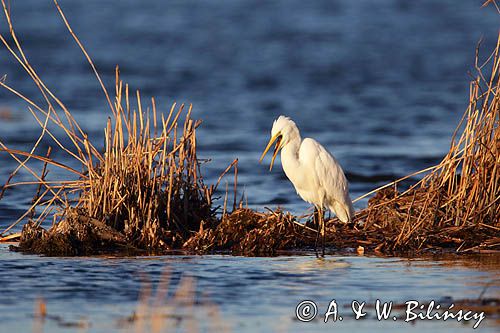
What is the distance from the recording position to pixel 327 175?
30.5 ft

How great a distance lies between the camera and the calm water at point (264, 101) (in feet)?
22.2

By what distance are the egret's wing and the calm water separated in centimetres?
121

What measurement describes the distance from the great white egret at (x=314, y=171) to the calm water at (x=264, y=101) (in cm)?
123

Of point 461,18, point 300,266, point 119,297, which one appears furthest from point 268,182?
point 461,18

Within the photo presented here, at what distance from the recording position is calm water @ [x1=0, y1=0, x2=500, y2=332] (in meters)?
6.78

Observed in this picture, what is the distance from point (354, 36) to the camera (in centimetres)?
3403

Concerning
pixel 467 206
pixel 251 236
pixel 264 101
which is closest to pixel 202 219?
pixel 251 236

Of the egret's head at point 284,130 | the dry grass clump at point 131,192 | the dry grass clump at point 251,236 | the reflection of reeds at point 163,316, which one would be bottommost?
the reflection of reeds at point 163,316

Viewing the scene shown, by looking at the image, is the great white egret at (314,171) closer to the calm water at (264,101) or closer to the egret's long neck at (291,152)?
the egret's long neck at (291,152)

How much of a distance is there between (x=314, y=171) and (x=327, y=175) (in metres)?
0.14

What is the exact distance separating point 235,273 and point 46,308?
62.1 inches

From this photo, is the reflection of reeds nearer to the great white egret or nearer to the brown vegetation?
the brown vegetation

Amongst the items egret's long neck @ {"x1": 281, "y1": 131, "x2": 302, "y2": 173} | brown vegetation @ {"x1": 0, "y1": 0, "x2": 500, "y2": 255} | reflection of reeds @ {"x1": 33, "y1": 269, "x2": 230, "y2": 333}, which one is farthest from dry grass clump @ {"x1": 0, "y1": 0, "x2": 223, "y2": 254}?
reflection of reeds @ {"x1": 33, "y1": 269, "x2": 230, "y2": 333}

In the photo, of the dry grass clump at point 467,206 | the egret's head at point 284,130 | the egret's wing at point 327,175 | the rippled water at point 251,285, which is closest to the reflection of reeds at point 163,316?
the rippled water at point 251,285
